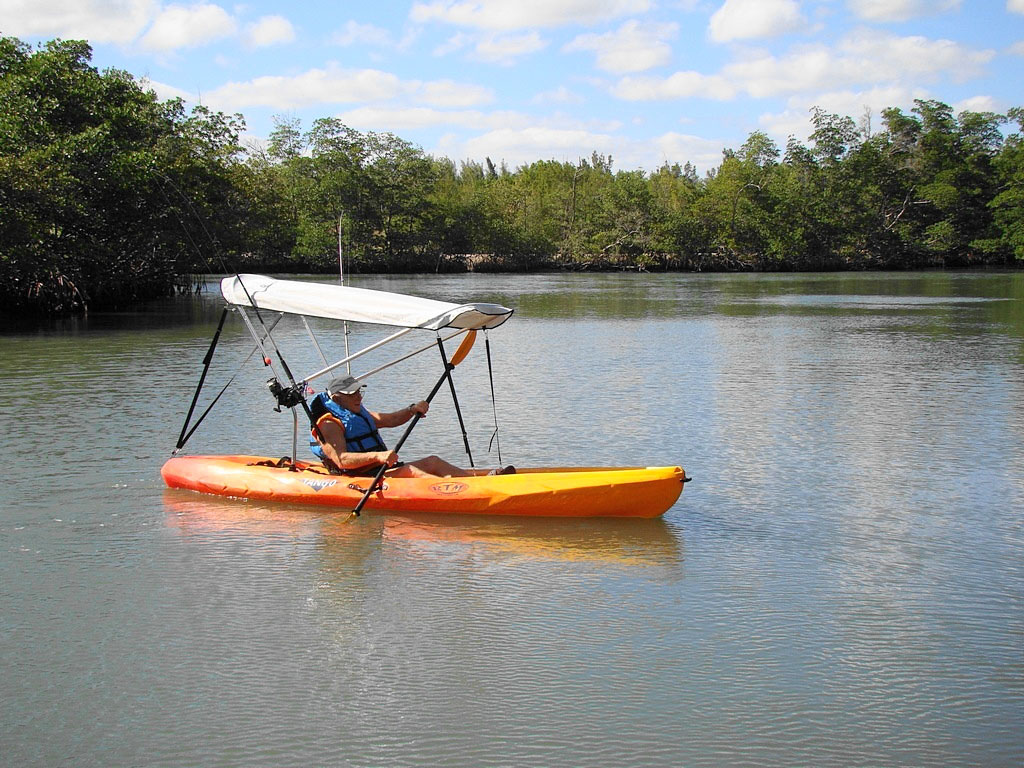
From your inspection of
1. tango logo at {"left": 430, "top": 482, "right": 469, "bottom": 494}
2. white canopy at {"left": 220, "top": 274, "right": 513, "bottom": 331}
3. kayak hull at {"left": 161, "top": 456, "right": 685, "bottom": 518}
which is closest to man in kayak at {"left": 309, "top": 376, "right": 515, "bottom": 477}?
kayak hull at {"left": 161, "top": 456, "right": 685, "bottom": 518}

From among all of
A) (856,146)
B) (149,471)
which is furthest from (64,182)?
(856,146)

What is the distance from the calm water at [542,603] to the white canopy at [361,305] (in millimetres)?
1697

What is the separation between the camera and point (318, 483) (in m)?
8.96

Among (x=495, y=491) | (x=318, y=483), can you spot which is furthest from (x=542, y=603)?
(x=318, y=483)

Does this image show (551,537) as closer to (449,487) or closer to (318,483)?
(449,487)

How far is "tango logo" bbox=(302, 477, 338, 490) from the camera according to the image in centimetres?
892

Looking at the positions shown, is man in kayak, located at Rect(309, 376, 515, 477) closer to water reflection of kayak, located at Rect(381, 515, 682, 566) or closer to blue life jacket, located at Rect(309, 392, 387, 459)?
blue life jacket, located at Rect(309, 392, 387, 459)

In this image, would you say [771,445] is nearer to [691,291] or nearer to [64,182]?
[64,182]

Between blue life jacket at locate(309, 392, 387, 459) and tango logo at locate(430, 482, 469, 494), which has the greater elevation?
blue life jacket at locate(309, 392, 387, 459)

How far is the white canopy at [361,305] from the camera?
8703mm

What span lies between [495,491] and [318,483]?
1.57 metres

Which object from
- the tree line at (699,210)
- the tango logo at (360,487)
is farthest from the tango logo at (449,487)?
the tree line at (699,210)

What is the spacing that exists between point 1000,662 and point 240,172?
38451 mm

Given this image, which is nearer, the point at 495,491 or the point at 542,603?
the point at 542,603
